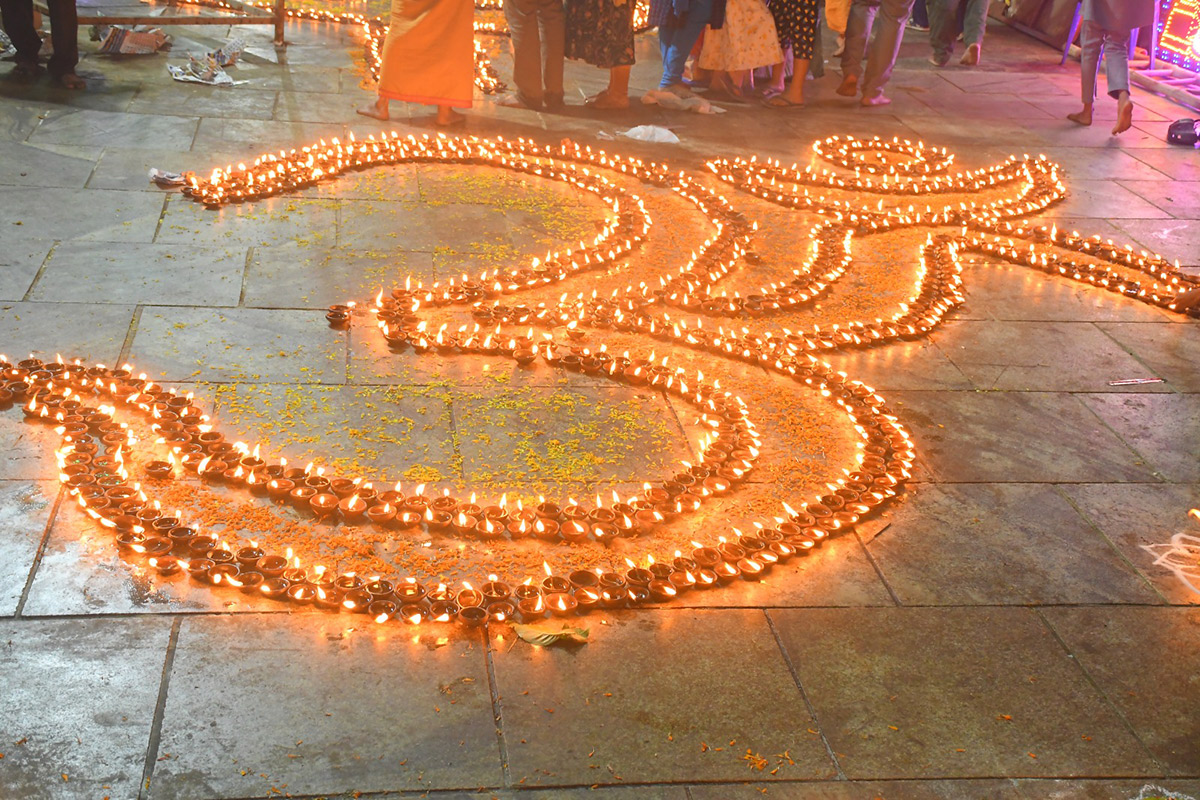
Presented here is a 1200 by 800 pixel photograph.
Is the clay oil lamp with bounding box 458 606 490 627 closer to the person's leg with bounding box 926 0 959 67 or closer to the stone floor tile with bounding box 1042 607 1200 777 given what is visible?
the stone floor tile with bounding box 1042 607 1200 777

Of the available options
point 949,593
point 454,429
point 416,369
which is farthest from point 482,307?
point 949,593

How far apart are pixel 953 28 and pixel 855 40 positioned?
282 cm

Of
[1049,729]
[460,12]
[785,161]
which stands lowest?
[1049,729]

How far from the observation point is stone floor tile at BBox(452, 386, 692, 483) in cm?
439

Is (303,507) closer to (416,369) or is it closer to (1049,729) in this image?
(416,369)

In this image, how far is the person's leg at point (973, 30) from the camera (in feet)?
41.0

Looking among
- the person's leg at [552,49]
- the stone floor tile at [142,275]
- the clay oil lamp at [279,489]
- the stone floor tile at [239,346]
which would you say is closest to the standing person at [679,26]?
the person's leg at [552,49]

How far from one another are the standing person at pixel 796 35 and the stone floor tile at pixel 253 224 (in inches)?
197

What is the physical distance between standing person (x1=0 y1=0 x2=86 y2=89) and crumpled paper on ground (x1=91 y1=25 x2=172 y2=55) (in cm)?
91

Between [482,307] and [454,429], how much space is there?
3.83 feet

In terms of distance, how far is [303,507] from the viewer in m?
3.98

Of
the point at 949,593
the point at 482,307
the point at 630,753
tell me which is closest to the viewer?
the point at 630,753

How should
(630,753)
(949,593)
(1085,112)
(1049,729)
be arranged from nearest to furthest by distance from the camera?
(630,753) < (1049,729) < (949,593) < (1085,112)

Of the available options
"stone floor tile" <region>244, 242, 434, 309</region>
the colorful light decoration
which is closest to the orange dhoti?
the colorful light decoration
